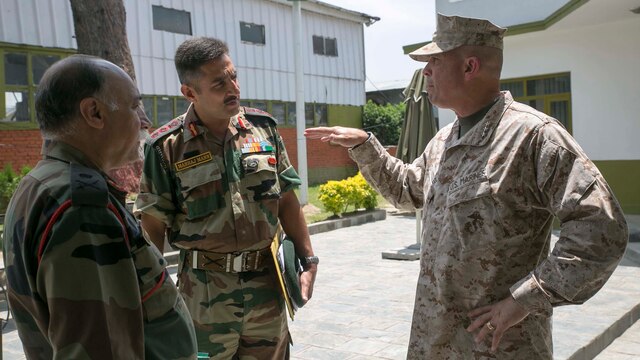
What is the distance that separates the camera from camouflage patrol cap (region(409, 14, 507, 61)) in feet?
7.09

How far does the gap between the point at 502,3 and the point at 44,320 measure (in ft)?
40.3

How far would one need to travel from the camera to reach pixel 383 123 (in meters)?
24.8

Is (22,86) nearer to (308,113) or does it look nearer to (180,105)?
(180,105)

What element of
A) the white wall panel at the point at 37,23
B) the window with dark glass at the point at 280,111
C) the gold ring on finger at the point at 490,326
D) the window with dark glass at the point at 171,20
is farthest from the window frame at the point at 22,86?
the gold ring on finger at the point at 490,326

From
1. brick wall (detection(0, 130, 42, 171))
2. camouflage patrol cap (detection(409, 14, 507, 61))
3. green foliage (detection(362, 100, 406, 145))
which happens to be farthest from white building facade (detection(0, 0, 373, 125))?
camouflage patrol cap (detection(409, 14, 507, 61))

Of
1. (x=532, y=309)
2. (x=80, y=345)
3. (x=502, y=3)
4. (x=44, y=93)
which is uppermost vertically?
(x=502, y=3)

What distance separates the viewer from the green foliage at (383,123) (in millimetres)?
24656

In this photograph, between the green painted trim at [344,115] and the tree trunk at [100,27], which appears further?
the green painted trim at [344,115]

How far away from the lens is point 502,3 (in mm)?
12062

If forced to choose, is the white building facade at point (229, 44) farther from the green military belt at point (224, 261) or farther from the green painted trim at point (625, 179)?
the green military belt at point (224, 261)

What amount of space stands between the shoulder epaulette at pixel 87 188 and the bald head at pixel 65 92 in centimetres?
13

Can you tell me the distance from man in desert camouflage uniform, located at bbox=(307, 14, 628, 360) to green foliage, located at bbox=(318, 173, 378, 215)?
930 cm

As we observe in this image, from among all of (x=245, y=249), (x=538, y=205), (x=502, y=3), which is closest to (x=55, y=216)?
(x=245, y=249)

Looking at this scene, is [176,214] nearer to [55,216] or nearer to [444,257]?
[444,257]
